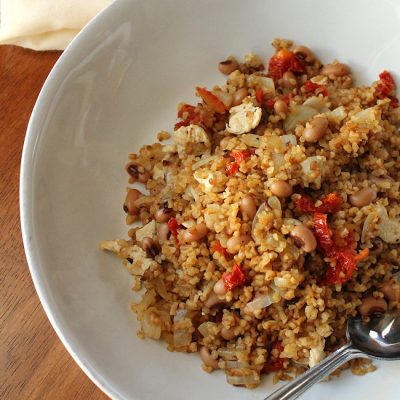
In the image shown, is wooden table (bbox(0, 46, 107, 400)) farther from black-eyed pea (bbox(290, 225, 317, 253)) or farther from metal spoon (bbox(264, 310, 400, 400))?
black-eyed pea (bbox(290, 225, 317, 253))

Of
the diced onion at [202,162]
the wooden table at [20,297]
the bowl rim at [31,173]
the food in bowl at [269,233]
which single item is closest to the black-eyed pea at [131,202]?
the food in bowl at [269,233]

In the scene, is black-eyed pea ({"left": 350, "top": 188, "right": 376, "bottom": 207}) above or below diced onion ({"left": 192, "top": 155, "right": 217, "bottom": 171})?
below

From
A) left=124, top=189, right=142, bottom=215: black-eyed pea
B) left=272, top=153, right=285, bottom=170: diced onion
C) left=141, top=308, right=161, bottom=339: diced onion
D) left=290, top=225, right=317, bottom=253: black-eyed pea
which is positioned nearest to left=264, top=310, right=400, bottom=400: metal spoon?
left=290, top=225, right=317, bottom=253: black-eyed pea

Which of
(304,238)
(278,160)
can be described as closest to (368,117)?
(278,160)

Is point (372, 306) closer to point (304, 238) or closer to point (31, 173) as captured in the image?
point (304, 238)

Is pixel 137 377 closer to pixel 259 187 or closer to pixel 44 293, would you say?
pixel 44 293

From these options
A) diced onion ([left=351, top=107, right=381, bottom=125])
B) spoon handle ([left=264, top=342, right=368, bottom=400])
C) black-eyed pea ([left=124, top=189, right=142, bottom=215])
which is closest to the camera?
spoon handle ([left=264, top=342, right=368, bottom=400])
